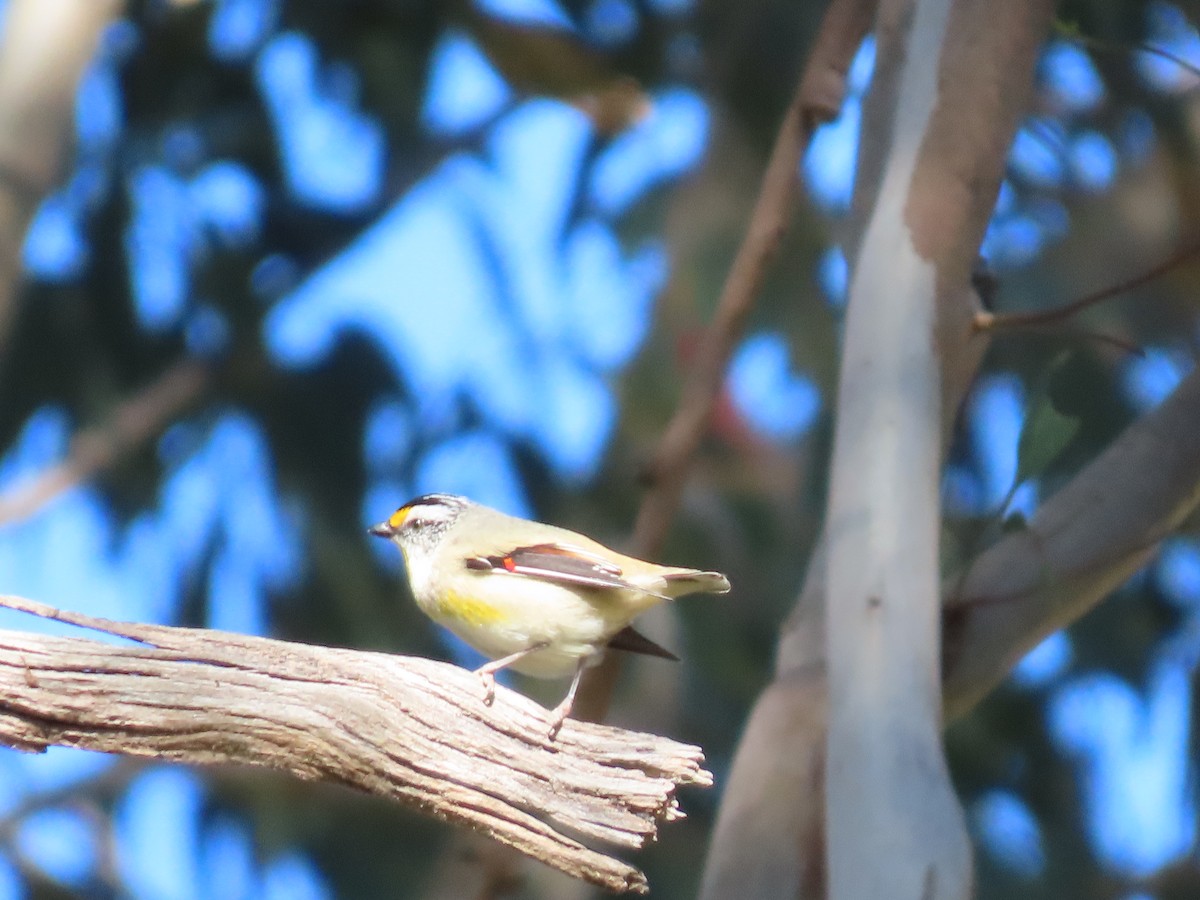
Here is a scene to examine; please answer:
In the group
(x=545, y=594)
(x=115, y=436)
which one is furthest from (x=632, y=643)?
(x=115, y=436)

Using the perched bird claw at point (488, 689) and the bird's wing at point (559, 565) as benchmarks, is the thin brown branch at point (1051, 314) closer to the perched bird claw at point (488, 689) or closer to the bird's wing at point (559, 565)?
the bird's wing at point (559, 565)

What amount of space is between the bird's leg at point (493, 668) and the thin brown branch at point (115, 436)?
4.49 metres

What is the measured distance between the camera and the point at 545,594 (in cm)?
329

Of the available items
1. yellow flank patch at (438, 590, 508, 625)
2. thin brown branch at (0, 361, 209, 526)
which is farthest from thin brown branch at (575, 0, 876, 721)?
thin brown branch at (0, 361, 209, 526)

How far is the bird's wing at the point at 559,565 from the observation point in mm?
3156

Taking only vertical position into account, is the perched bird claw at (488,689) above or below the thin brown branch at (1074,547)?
below

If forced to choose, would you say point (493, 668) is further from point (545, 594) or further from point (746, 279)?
point (746, 279)

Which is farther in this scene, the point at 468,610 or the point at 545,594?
the point at 468,610

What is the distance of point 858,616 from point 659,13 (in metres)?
5.77

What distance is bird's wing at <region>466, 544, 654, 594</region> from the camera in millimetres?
3156

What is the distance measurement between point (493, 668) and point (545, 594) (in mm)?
233

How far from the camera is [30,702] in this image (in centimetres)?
246

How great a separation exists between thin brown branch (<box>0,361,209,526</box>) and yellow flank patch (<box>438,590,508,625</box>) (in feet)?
14.3

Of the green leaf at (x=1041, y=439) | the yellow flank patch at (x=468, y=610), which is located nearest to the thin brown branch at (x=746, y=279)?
the yellow flank patch at (x=468, y=610)
